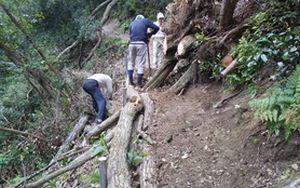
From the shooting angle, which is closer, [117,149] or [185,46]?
[117,149]

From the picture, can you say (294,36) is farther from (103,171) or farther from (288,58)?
(103,171)

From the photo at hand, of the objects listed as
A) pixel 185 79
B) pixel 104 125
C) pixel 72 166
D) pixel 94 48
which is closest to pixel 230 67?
pixel 185 79

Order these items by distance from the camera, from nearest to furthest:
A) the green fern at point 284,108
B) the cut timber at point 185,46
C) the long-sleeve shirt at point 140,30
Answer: the green fern at point 284,108
the cut timber at point 185,46
the long-sleeve shirt at point 140,30

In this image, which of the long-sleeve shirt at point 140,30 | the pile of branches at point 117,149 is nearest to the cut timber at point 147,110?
the pile of branches at point 117,149

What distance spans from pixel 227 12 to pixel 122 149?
3.29 m

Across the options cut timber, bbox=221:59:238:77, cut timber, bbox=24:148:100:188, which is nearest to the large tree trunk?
cut timber, bbox=221:59:238:77

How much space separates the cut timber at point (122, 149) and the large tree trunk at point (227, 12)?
7.19 ft

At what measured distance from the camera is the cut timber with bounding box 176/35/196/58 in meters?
7.71

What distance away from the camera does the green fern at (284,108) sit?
3.96 m

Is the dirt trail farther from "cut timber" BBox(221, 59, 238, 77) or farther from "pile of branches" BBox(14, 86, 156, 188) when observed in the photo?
"cut timber" BBox(221, 59, 238, 77)

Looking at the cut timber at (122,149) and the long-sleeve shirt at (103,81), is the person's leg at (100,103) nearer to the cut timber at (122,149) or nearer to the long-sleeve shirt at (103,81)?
the long-sleeve shirt at (103,81)

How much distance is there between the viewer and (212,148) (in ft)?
17.0

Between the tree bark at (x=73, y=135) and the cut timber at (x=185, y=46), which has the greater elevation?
the cut timber at (x=185, y=46)

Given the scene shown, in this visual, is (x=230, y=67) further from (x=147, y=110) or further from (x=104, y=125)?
(x=104, y=125)
